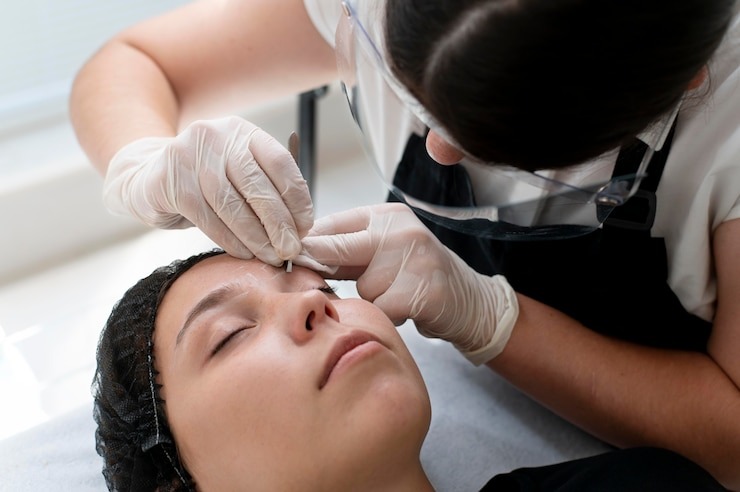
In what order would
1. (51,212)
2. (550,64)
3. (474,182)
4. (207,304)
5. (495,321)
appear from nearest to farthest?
(550,64) < (207,304) < (474,182) < (495,321) < (51,212)

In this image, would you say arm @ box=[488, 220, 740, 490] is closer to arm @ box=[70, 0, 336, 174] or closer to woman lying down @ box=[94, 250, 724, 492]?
woman lying down @ box=[94, 250, 724, 492]

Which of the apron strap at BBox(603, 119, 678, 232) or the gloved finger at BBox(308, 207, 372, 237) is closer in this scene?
the apron strap at BBox(603, 119, 678, 232)

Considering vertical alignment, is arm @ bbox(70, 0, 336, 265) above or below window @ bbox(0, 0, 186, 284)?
above

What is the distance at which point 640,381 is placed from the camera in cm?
142

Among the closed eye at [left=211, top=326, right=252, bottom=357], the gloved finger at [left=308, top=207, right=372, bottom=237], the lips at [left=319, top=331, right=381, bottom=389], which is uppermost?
the closed eye at [left=211, top=326, right=252, bottom=357]

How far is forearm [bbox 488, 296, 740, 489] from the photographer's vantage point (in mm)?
1348

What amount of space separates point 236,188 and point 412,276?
361 mm

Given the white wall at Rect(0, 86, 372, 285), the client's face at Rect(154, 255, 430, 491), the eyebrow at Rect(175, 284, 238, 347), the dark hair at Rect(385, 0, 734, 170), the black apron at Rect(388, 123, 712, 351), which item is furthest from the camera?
the white wall at Rect(0, 86, 372, 285)

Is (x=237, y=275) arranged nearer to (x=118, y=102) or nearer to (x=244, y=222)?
(x=244, y=222)

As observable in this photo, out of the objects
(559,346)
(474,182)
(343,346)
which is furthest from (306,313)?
(559,346)

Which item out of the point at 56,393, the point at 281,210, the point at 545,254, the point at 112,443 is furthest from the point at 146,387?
the point at 545,254

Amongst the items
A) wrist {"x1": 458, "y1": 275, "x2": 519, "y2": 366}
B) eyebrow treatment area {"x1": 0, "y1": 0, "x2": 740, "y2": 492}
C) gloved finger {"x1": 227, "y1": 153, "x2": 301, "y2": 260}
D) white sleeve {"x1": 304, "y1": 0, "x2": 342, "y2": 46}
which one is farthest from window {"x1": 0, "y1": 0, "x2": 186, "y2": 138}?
wrist {"x1": 458, "y1": 275, "x2": 519, "y2": 366}

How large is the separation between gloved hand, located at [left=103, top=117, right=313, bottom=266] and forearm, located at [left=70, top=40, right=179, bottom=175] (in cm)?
32

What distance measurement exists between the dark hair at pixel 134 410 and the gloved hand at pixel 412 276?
287mm
